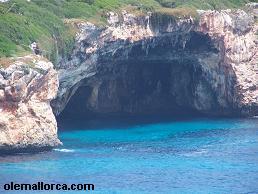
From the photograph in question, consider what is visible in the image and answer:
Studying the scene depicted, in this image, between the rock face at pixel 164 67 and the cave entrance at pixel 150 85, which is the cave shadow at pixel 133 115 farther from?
the rock face at pixel 164 67

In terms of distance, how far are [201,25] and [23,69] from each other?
27.2 meters

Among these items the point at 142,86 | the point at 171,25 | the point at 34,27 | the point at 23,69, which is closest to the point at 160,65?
the point at 142,86

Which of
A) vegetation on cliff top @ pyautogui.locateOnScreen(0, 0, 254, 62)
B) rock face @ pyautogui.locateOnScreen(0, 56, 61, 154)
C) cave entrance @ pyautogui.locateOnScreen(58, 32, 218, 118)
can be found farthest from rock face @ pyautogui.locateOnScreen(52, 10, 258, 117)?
rock face @ pyautogui.locateOnScreen(0, 56, 61, 154)

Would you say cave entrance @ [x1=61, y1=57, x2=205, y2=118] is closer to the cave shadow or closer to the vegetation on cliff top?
the cave shadow

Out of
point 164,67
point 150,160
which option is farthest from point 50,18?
point 164,67

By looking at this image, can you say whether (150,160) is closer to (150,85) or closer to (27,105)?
(27,105)

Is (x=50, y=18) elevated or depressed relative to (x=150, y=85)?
elevated

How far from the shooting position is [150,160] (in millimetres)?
81938

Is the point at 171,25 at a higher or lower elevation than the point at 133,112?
higher

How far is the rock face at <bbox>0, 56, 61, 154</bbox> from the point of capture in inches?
3204

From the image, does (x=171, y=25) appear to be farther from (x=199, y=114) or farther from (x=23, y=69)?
(x=23, y=69)

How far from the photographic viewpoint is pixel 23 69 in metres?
81.9

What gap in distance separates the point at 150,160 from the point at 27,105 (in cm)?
1035

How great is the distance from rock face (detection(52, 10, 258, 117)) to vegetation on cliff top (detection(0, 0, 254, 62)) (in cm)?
159
